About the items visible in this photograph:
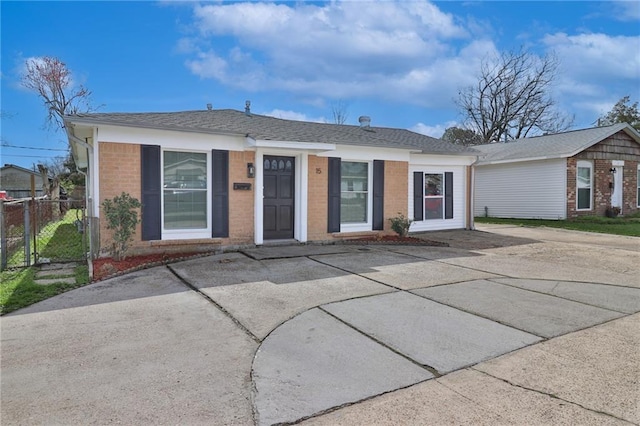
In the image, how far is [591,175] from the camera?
17219mm

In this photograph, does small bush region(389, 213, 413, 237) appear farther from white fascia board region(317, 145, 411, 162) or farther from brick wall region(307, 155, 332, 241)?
brick wall region(307, 155, 332, 241)

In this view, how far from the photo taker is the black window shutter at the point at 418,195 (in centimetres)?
1262

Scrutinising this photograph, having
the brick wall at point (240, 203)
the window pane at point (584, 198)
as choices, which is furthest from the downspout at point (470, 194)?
the brick wall at point (240, 203)

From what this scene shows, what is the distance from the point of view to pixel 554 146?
17.4 m

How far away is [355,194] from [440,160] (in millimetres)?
3788

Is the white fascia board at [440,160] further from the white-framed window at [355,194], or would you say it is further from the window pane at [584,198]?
the window pane at [584,198]

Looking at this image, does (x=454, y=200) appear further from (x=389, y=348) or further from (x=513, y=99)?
(x=513, y=99)

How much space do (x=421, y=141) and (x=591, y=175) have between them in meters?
9.27

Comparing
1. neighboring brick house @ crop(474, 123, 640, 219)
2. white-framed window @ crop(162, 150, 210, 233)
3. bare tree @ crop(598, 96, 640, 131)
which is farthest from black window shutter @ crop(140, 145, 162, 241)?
bare tree @ crop(598, 96, 640, 131)

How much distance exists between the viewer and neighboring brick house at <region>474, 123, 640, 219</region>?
651 inches

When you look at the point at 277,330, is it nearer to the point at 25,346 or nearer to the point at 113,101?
the point at 25,346

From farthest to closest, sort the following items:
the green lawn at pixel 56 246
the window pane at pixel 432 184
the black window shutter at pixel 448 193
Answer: the black window shutter at pixel 448 193
the window pane at pixel 432 184
the green lawn at pixel 56 246

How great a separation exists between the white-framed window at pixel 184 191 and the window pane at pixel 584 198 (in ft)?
52.7

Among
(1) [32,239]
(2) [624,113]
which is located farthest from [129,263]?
(2) [624,113]
